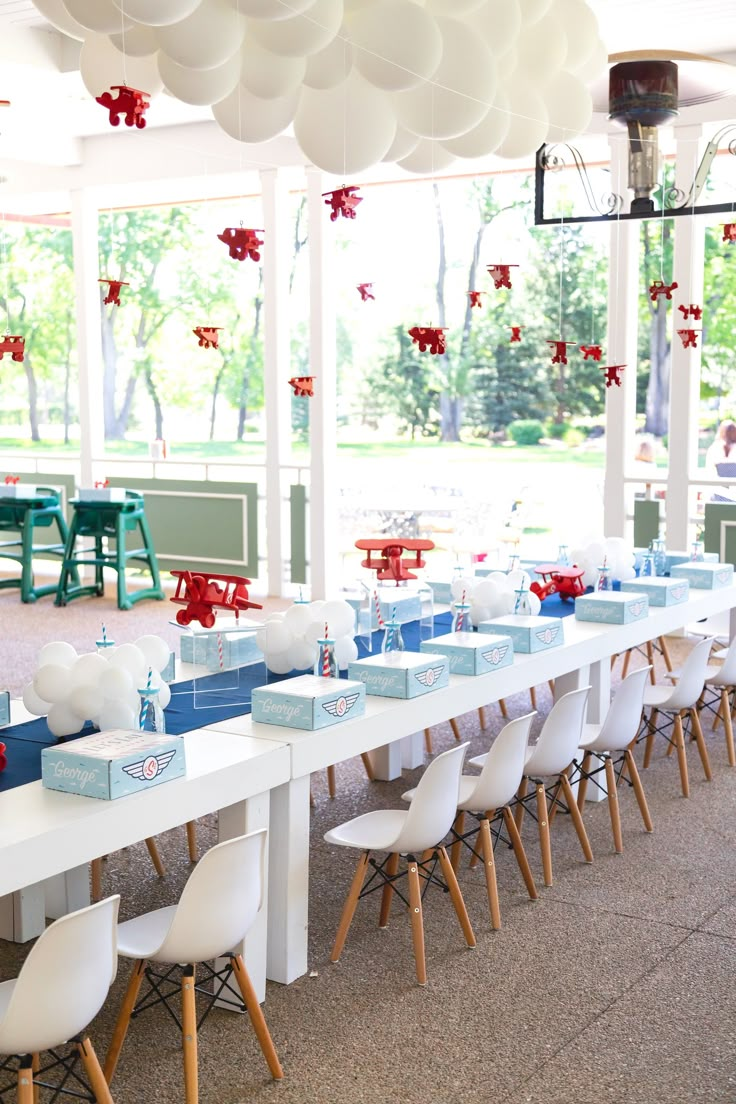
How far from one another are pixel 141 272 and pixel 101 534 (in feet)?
46.3

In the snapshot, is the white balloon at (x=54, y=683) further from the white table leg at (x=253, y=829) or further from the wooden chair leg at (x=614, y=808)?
the wooden chair leg at (x=614, y=808)

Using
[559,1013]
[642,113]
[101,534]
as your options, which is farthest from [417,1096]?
[101,534]

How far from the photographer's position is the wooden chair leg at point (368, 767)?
5.41 metres

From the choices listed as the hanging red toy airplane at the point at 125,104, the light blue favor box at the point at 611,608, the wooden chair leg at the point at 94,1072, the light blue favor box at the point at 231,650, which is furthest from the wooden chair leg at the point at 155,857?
the hanging red toy airplane at the point at 125,104

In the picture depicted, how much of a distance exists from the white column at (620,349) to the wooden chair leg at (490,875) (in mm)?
4790

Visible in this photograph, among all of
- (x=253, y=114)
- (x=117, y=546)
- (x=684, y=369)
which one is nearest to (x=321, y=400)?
(x=117, y=546)

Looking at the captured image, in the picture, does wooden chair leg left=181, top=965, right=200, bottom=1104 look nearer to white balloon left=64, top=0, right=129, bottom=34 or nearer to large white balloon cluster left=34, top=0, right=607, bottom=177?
large white balloon cluster left=34, top=0, right=607, bottom=177

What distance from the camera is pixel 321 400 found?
9.66m

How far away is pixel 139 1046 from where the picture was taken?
3309 millimetres

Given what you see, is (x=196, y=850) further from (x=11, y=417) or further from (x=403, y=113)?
(x=11, y=417)

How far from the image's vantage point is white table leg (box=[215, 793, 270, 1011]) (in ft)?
11.5

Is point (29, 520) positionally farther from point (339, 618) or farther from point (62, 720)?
point (62, 720)

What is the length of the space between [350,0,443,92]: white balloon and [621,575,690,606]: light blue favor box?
9.08 feet

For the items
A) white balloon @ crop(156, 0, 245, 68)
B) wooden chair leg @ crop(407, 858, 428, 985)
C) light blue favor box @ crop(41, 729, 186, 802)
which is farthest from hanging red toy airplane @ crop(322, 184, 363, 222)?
wooden chair leg @ crop(407, 858, 428, 985)
